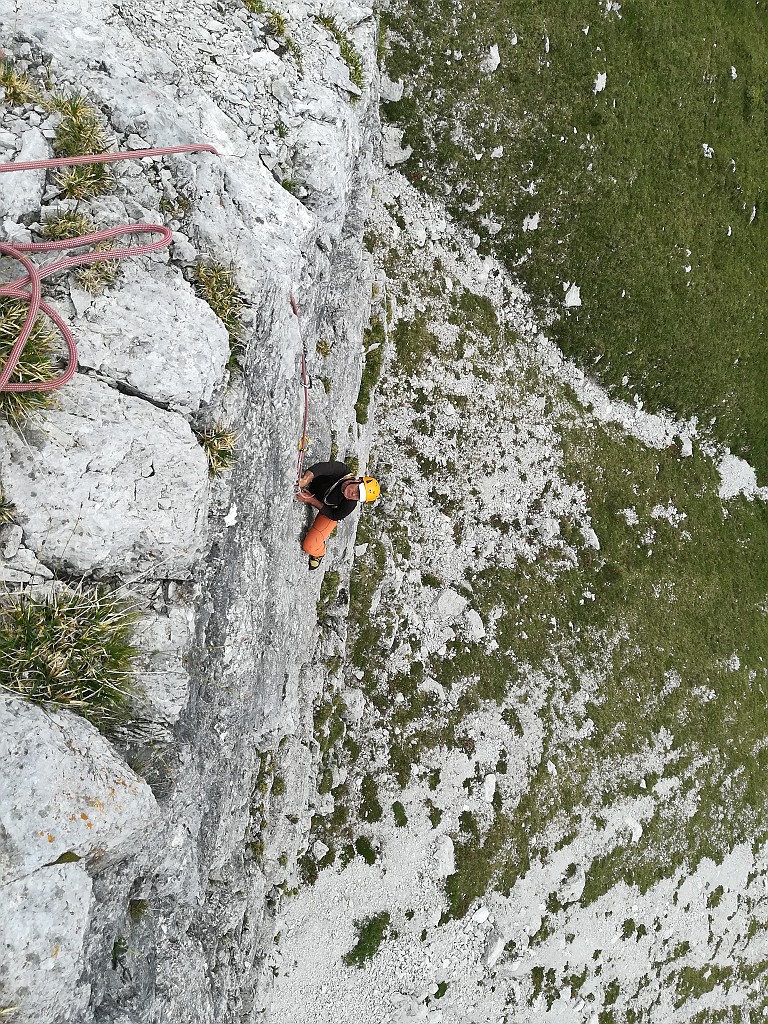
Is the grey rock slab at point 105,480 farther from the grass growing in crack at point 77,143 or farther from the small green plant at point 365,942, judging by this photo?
the small green plant at point 365,942

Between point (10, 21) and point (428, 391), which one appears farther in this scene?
point (428, 391)

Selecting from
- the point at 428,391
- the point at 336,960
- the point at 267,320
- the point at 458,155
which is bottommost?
the point at 336,960

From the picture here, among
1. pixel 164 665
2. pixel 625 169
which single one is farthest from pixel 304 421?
pixel 625 169

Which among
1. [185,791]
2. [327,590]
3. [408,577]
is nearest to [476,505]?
[408,577]

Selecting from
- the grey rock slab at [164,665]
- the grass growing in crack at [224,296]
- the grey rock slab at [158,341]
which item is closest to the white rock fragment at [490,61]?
the grass growing in crack at [224,296]

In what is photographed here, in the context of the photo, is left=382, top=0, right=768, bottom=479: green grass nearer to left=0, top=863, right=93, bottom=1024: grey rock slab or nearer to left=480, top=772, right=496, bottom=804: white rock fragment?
left=480, top=772, right=496, bottom=804: white rock fragment

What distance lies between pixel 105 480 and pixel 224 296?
9.41 feet

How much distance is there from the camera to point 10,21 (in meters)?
7.37

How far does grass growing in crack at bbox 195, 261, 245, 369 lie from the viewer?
8047 mm

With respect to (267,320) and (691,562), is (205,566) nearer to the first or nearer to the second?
(267,320)

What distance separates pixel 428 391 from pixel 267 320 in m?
7.61

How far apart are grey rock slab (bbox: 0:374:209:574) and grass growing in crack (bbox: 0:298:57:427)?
0.15 m

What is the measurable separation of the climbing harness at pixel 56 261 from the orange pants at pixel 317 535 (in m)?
5.48

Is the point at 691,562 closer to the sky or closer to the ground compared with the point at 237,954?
closer to the sky
